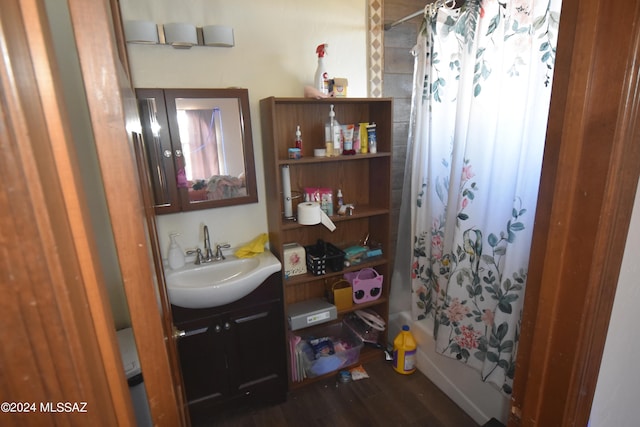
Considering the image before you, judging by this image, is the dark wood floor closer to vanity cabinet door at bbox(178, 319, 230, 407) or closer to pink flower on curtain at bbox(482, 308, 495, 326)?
vanity cabinet door at bbox(178, 319, 230, 407)

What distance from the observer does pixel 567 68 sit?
620mm

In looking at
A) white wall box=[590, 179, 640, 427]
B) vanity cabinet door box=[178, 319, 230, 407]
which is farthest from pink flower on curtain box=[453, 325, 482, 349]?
vanity cabinet door box=[178, 319, 230, 407]

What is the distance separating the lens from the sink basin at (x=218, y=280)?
160cm

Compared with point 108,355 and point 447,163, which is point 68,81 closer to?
point 108,355

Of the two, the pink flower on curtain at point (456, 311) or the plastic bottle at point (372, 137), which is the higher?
the plastic bottle at point (372, 137)

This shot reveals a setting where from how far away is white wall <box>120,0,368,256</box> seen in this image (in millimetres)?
1663

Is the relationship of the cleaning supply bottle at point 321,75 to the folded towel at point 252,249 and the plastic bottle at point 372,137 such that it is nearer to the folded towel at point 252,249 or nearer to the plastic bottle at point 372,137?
the plastic bottle at point 372,137

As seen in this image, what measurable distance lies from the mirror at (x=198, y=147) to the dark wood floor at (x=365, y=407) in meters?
1.30

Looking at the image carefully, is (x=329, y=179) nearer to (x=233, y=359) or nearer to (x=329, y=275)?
(x=329, y=275)

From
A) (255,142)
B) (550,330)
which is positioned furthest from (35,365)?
(255,142)

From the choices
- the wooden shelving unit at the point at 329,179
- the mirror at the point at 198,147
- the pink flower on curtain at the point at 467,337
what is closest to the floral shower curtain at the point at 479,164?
the pink flower on curtain at the point at 467,337

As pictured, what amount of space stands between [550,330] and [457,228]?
1089mm

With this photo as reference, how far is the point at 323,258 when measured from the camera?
2.05 meters

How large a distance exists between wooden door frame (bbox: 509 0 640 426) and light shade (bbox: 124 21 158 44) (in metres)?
1.68
